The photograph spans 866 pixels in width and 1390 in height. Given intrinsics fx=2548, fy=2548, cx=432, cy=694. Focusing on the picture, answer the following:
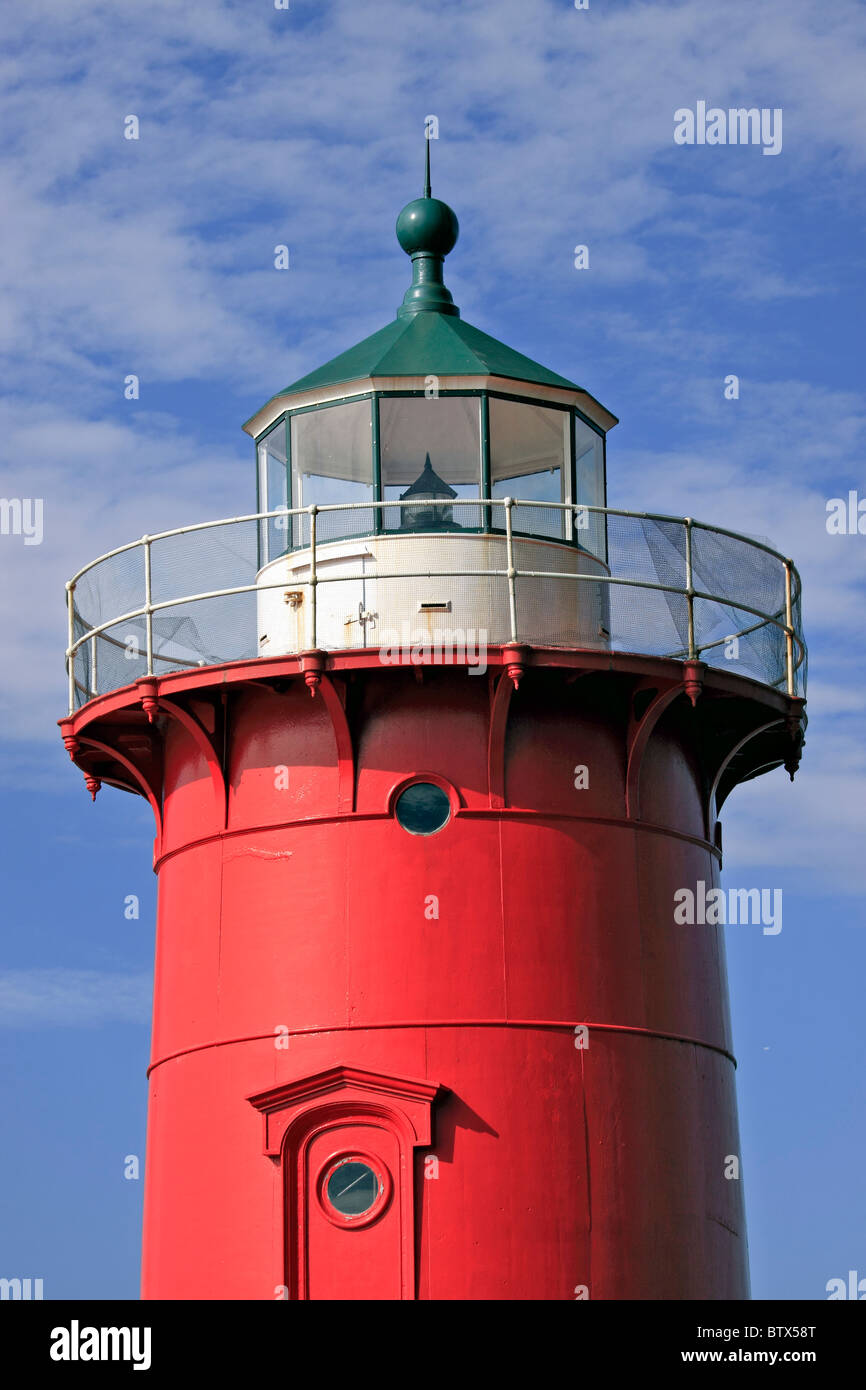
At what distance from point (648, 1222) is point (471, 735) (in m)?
4.77

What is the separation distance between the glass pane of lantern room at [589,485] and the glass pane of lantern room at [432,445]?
1096 mm

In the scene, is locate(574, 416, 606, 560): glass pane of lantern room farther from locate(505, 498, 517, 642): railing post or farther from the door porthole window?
the door porthole window

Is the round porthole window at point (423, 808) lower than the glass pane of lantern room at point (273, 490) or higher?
lower

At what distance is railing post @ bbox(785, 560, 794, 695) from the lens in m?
25.3

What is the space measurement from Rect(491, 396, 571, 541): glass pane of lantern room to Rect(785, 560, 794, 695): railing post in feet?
7.68

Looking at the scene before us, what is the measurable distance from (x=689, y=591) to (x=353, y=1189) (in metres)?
6.35

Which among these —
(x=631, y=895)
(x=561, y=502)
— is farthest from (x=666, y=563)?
(x=631, y=895)

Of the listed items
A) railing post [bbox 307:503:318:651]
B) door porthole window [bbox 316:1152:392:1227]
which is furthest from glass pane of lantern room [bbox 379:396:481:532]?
door porthole window [bbox 316:1152:392:1227]

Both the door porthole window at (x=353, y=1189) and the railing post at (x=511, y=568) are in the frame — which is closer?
the door porthole window at (x=353, y=1189)

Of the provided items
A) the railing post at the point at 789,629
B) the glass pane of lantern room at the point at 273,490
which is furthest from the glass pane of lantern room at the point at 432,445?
the railing post at the point at 789,629

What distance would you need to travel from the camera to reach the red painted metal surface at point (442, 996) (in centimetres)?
2284

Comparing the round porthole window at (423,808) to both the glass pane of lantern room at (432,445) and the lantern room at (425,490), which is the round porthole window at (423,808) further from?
the glass pane of lantern room at (432,445)

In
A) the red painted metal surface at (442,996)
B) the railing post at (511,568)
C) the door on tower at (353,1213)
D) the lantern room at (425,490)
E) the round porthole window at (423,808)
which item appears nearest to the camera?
the door on tower at (353,1213)

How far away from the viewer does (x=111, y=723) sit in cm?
2523
